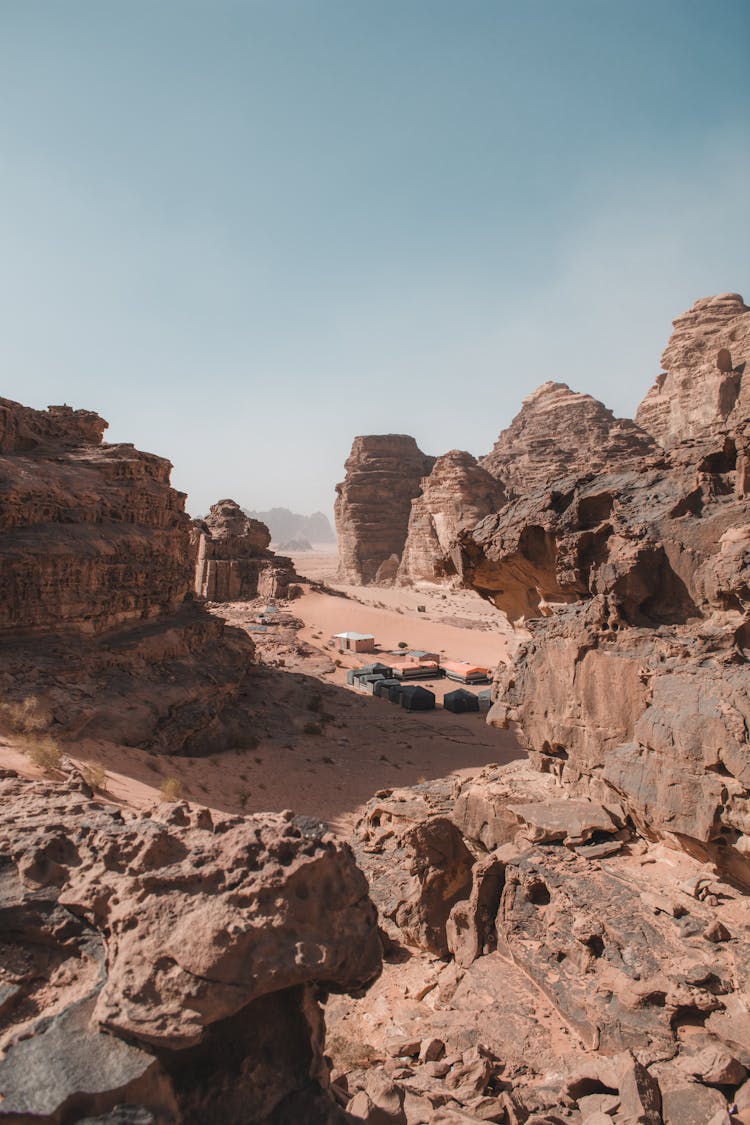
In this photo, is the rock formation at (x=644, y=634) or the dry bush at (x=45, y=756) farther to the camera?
the dry bush at (x=45, y=756)

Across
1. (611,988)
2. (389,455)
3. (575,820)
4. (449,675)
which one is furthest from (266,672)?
(389,455)

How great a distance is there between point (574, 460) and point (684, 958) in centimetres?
5120

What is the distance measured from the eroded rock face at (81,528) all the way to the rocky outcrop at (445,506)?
3214 cm

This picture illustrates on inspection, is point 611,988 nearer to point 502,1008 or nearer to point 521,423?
point 502,1008

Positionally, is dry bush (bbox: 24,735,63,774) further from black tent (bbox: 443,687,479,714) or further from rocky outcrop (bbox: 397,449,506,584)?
rocky outcrop (bbox: 397,449,506,584)

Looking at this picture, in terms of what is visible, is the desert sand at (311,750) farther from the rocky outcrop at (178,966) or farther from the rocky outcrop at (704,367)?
the rocky outcrop at (704,367)

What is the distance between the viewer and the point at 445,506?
170ft

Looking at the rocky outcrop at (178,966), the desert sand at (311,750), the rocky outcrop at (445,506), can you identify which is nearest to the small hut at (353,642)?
the desert sand at (311,750)

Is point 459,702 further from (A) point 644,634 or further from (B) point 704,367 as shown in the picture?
(B) point 704,367

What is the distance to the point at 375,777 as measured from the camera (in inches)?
580

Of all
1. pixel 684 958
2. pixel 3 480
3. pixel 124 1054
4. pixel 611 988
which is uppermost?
pixel 3 480

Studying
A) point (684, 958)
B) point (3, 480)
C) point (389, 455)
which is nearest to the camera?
point (684, 958)

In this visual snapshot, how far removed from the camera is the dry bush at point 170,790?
10.5m

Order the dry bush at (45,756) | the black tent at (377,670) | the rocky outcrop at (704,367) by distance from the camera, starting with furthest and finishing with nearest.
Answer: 1. the rocky outcrop at (704,367)
2. the black tent at (377,670)
3. the dry bush at (45,756)
